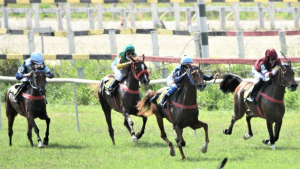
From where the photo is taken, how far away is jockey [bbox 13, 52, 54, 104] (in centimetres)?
1245

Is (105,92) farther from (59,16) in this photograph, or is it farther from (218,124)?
(59,16)

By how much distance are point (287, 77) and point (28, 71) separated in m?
4.59

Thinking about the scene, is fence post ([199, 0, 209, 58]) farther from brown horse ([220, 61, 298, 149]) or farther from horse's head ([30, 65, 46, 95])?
horse's head ([30, 65, 46, 95])

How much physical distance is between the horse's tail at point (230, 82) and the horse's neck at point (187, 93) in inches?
91.0

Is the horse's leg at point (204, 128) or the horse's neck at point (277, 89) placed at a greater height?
the horse's neck at point (277, 89)

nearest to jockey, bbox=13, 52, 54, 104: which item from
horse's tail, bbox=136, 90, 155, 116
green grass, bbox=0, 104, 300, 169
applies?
green grass, bbox=0, 104, 300, 169

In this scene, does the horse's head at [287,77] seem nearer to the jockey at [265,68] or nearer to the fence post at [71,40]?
the jockey at [265,68]

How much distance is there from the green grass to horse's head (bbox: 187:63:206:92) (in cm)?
106

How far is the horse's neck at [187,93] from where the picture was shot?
10500 millimetres

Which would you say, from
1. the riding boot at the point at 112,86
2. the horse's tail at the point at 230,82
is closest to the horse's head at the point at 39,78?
the riding boot at the point at 112,86

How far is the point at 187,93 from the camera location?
1054 cm

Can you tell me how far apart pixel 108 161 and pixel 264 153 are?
2274 millimetres

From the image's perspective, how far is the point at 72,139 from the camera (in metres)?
13.0

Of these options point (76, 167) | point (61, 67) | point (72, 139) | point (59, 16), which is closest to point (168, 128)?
point (72, 139)
